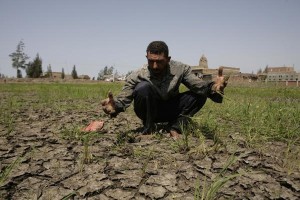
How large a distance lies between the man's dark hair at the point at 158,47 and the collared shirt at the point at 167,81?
0.26 m

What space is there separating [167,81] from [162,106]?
0.34m

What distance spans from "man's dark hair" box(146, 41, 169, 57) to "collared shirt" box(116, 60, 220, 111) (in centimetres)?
26

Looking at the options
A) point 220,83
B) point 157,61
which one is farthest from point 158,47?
point 220,83

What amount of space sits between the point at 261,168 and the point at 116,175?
3.63ft

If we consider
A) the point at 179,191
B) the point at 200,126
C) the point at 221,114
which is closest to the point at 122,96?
the point at 200,126

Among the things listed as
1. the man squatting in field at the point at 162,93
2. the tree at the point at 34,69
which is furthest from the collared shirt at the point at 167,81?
the tree at the point at 34,69

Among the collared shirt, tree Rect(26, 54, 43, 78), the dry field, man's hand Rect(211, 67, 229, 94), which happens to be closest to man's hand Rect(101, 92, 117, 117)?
the collared shirt

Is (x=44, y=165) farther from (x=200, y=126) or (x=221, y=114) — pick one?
(x=221, y=114)

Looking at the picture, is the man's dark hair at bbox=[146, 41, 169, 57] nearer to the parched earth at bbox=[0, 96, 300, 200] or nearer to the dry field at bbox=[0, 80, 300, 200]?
the dry field at bbox=[0, 80, 300, 200]

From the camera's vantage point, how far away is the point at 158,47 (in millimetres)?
2750

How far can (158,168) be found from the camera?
2088mm

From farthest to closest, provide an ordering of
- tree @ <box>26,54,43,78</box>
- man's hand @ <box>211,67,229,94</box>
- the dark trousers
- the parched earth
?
1. tree @ <box>26,54,43,78</box>
2. the dark trousers
3. man's hand @ <box>211,67,229,94</box>
4. the parched earth

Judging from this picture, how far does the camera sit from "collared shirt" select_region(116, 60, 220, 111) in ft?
9.64

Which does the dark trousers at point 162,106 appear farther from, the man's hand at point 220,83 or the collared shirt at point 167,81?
the man's hand at point 220,83
